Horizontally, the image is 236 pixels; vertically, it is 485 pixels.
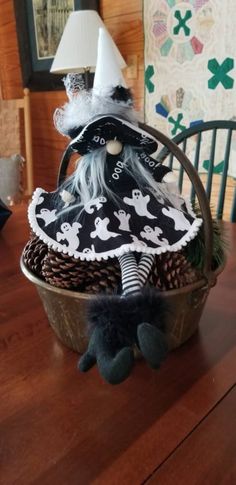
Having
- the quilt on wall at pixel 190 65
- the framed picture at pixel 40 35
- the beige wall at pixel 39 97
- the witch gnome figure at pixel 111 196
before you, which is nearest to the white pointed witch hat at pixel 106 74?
the witch gnome figure at pixel 111 196

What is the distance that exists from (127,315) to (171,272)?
0.12 metres

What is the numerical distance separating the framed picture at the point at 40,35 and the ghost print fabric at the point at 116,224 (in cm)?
191

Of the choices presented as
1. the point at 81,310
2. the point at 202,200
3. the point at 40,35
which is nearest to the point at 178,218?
the point at 202,200

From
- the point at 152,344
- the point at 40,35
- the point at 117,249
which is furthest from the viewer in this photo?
the point at 40,35

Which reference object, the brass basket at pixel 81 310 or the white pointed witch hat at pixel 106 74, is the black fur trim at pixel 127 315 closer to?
the brass basket at pixel 81 310

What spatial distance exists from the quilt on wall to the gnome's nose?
1.22 metres

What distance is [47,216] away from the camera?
1.59 ft

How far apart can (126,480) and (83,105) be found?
396 millimetres

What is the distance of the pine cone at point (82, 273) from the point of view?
16.9 inches

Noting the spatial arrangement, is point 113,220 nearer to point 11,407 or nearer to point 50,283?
point 50,283

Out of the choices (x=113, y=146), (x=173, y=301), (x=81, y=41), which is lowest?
(x=173, y=301)

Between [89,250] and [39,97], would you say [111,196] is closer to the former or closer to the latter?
[89,250]

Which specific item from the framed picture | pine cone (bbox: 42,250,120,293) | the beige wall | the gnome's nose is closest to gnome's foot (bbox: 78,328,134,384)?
Answer: pine cone (bbox: 42,250,120,293)

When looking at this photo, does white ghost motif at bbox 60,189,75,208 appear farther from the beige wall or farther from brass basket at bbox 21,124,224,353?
the beige wall
